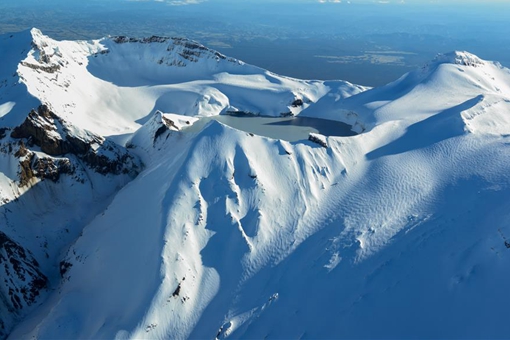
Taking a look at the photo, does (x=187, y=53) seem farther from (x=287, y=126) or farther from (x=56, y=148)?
(x=56, y=148)

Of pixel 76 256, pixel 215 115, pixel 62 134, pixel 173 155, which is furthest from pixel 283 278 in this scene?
pixel 215 115

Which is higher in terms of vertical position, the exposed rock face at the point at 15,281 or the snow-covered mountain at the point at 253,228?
the snow-covered mountain at the point at 253,228

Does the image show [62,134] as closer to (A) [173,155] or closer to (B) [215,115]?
(A) [173,155]

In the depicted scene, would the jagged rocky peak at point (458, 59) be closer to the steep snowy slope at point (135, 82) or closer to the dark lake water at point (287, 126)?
the steep snowy slope at point (135, 82)

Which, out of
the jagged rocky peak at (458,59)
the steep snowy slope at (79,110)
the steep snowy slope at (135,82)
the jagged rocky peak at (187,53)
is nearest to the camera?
the steep snowy slope at (79,110)

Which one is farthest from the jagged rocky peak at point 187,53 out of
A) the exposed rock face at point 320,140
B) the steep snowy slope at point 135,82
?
the exposed rock face at point 320,140

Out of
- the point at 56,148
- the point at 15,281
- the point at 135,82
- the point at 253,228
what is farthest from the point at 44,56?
the point at 253,228
